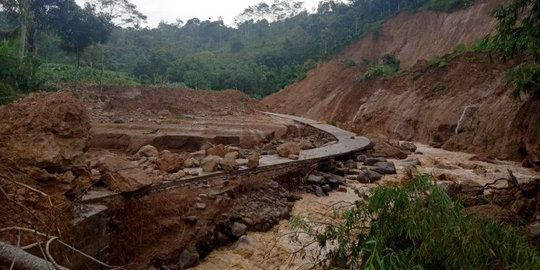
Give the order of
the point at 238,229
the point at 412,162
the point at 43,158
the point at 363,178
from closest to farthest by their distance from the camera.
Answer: the point at 43,158, the point at 238,229, the point at 363,178, the point at 412,162

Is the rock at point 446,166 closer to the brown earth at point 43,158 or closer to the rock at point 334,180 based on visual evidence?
the rock at point 334,180

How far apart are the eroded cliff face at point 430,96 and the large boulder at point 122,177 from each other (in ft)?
25.9

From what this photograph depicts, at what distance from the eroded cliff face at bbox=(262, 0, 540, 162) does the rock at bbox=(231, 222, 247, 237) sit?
6.82 m

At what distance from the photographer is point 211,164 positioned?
6.72 metres

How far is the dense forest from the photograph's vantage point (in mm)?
21714

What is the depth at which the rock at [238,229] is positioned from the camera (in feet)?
18.4

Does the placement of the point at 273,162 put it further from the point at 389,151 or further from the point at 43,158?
the point at 389,151

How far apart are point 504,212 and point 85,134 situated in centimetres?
466

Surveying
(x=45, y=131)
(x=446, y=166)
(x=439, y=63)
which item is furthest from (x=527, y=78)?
(x=439, y=63)

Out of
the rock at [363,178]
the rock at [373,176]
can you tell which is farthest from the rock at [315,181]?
the rock at [373,176]

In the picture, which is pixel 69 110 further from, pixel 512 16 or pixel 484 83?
pixel 484 83

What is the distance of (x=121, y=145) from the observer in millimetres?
12461

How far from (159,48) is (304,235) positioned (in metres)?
36.0

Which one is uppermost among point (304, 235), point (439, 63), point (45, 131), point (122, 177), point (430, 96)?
point (439, 63)
